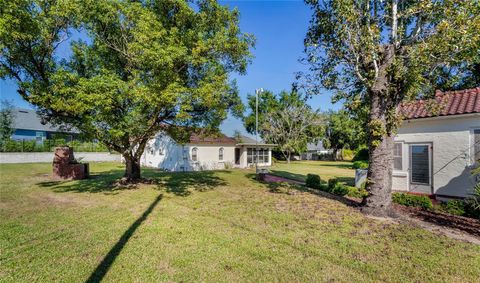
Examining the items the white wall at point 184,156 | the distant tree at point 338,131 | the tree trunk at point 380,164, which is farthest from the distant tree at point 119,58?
the distant tree at point 338,131

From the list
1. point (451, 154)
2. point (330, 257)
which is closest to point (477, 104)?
point (451, 154)

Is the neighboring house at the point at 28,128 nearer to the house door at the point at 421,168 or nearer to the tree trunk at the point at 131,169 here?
the tree trunk at the point at 131,169

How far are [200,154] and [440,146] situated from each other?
1799cm

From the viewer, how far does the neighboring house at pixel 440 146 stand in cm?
877

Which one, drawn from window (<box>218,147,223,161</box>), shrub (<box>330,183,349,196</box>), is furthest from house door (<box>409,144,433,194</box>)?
window (<box>218,147,223,161</box>)

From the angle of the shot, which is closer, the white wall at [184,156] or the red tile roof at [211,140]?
the white wall at [184,156]

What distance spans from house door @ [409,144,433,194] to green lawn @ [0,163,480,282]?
15.4ft

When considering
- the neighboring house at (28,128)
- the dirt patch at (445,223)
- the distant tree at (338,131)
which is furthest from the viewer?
the distant tree at (338,131)

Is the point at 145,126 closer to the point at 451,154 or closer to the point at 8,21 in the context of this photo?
the point at 8,21

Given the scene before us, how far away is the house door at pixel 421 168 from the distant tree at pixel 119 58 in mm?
8765

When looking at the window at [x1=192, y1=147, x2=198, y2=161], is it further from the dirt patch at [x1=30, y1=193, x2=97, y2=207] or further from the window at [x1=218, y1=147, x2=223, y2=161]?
the dirt patch at [x1=30, y1=193, x2=97, y2=207]

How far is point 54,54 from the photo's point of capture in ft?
35.3

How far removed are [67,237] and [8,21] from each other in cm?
779

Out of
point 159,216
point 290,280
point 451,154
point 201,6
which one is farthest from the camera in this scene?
point 201,6
